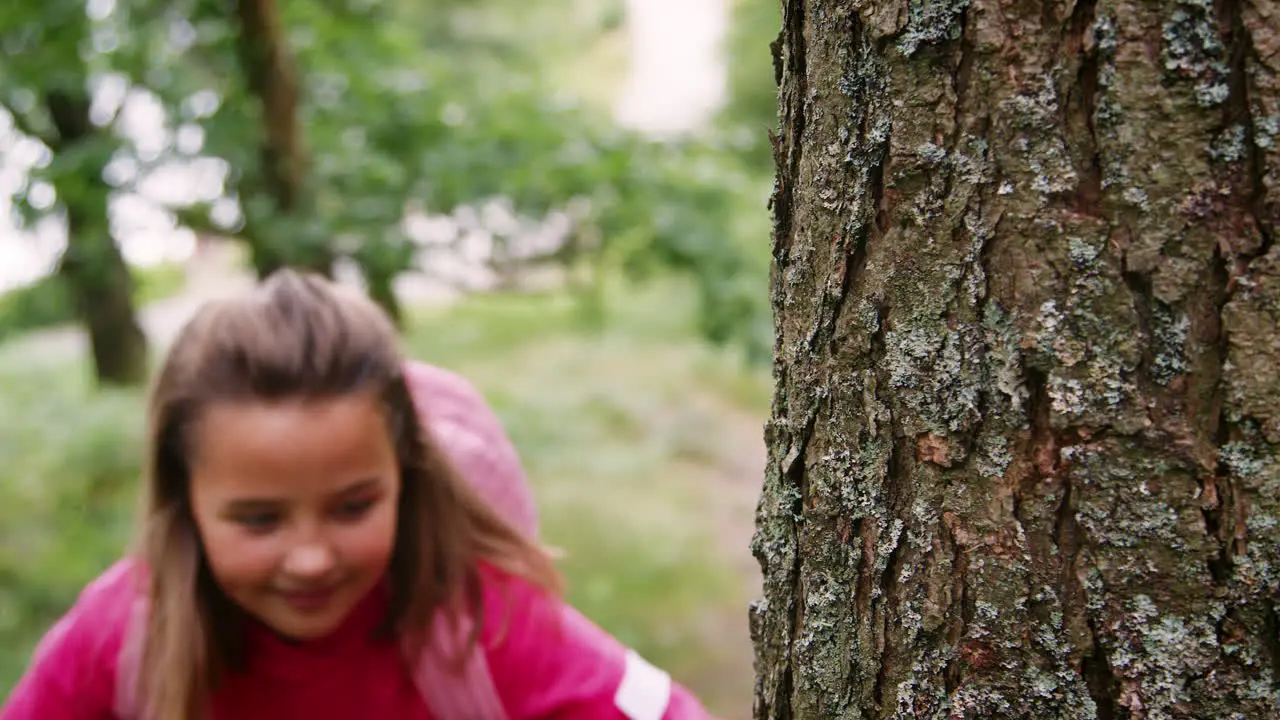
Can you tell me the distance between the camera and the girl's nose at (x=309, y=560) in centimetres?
167

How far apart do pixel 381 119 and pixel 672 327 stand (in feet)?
21.3

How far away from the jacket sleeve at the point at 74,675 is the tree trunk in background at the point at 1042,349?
1.57 meters

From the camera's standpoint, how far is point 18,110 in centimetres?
428

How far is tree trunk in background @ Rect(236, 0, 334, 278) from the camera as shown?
4.18 meters

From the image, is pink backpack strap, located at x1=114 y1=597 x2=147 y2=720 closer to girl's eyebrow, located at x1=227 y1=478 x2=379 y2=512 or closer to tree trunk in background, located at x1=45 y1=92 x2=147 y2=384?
girl's eyebrow, located at x1=227 y1=478 x2=379 y2=512

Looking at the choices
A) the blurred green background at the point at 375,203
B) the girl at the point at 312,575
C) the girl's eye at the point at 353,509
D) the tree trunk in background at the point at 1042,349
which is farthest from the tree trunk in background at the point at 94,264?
the tree trunk in background at the point at 1042,349

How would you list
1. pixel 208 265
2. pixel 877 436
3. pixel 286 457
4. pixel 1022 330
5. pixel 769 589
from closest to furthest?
pixel 1022 330 → pixel 877 436 → pixel 769 589 → pixel 286 457 → pixel 208 265

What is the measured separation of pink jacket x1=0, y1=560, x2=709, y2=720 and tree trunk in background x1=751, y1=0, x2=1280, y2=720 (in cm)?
84

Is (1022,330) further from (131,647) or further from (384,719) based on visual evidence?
(131,647)

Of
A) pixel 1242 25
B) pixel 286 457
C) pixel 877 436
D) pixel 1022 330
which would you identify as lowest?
pixel 286 457

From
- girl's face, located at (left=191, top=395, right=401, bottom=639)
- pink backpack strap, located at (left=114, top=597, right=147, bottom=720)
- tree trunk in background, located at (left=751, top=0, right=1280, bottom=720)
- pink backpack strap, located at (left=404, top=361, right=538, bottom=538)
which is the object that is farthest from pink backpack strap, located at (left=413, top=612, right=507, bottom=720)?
tree trunk in background, located at (left=751, top=0, right=1280, bottom=720)

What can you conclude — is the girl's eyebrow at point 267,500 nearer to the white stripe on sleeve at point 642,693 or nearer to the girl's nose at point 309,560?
the girl's nose at point 309,560

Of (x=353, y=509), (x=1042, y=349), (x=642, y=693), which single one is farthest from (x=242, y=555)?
(x=1042, y=349)

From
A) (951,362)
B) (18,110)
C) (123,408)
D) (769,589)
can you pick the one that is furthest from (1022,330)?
(123,408)
